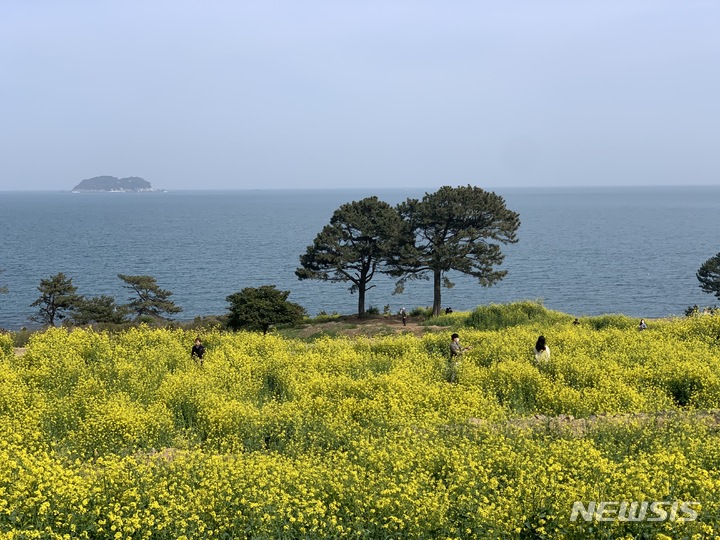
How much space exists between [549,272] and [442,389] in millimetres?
80794

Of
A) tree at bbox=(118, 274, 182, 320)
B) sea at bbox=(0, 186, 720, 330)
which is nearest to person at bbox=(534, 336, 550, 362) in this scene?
sea at bbox=(0, 186, 720, 330)

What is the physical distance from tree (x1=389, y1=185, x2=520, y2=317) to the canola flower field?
20.9 meters

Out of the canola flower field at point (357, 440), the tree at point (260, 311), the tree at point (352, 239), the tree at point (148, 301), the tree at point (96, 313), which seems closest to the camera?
the canola flower field at point (357, 440)

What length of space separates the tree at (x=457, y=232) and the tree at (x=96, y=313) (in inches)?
901

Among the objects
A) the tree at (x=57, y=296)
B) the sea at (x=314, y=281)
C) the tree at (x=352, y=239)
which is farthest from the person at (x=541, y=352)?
the tree at (x=57, y=296)

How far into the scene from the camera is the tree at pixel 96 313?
48369mm

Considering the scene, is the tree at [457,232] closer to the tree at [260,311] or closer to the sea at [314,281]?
the sea at [314,281]

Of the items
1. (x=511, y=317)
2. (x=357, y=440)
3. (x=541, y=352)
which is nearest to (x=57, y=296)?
(x=511, y=317)

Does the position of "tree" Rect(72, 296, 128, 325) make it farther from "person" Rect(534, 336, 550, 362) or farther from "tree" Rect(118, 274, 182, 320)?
"person" Rect(534, 336, 550, 362)

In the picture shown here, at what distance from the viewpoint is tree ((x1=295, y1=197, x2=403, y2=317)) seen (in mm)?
44281

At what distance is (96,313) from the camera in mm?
48875

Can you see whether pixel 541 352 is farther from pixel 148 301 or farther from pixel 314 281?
pixel 314 281

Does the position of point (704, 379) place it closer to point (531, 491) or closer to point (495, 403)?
point (495, 403)

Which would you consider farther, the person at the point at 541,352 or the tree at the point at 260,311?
the tree at the point at 260,311
